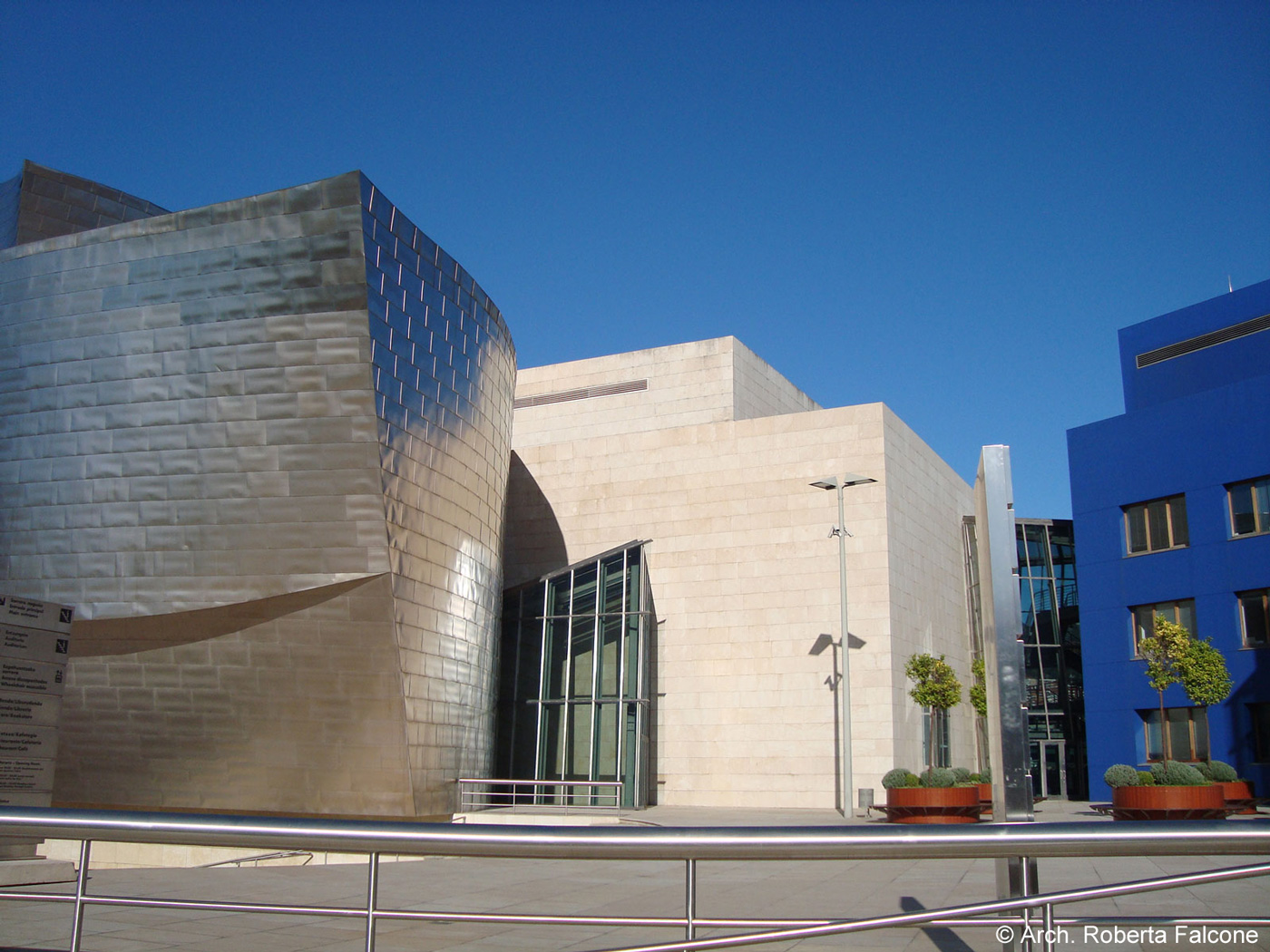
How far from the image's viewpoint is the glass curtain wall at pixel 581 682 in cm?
2652

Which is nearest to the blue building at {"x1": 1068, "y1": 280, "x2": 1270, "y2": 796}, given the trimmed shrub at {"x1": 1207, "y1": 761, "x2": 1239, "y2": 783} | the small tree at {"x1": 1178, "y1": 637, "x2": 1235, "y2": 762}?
the small tree at {"x1": 1178, "y1": 637, "x2": 1235, "y2": 762}

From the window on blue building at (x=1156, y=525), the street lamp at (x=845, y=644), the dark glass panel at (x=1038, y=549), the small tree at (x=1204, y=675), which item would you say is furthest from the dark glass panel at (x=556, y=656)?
the dark glass panel at (x=1038, y=549)

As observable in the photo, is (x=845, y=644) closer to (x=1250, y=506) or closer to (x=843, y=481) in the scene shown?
(x=843, y=481)

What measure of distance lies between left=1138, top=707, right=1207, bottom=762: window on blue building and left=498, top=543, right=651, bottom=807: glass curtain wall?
13.6m

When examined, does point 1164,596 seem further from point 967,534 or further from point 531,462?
point 531,462

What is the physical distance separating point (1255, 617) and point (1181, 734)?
3.65 metres

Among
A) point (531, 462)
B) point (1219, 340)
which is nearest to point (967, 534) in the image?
point (1219, 340)

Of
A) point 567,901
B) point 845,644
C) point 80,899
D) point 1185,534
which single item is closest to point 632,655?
point 845,644

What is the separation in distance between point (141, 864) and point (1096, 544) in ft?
82.7

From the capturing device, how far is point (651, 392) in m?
36.8

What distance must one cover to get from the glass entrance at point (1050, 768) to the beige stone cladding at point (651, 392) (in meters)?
14.6

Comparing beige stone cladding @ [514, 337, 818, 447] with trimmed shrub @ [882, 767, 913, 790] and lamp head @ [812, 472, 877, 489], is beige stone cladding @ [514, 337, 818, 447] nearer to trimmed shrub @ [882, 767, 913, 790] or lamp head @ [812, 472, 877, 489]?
lamp head @ [812, 472, 877, 489]

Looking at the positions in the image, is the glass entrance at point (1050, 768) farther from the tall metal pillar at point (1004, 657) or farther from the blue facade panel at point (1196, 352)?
the tall metal pillar at point (1004, 657)

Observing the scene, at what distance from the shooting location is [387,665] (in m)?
17.6
